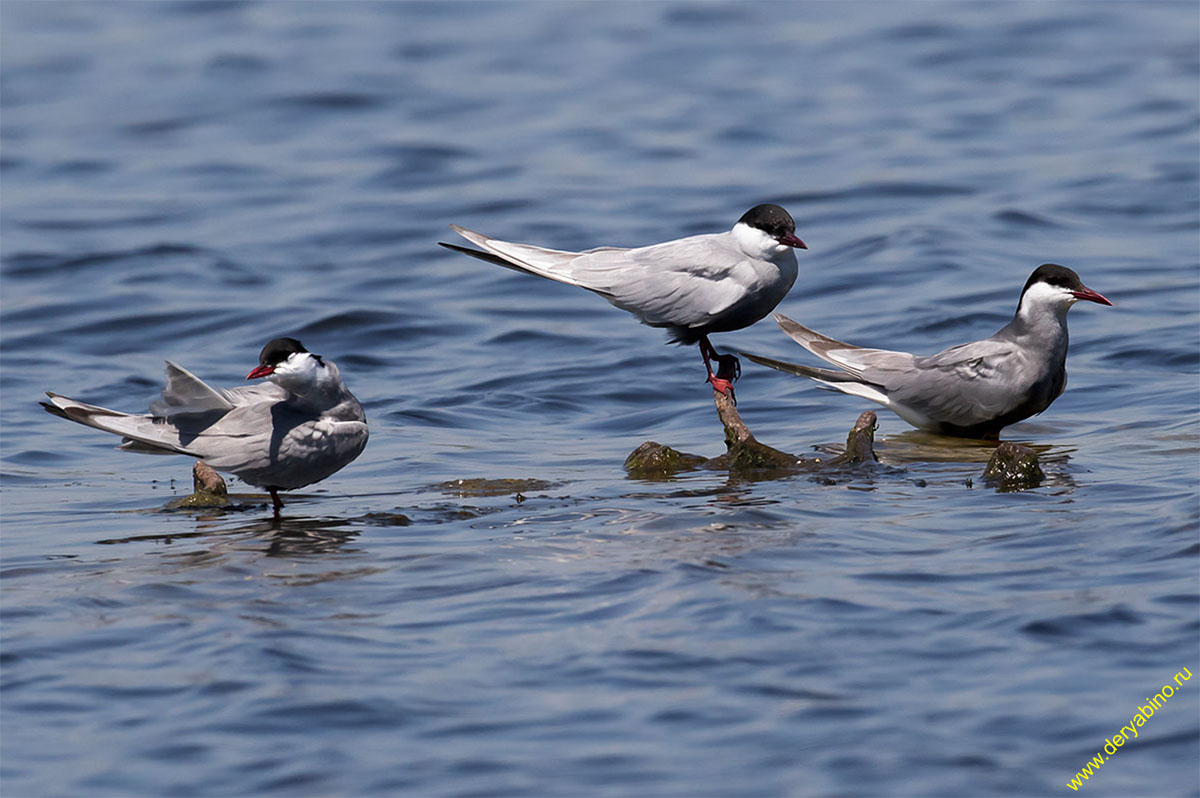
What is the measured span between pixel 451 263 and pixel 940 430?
6.86 meters

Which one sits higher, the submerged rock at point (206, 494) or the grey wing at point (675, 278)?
the grey wing at point (675, 278)

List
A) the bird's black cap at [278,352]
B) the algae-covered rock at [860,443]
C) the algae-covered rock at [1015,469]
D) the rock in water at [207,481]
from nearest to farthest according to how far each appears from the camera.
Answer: the bird's black cap at [278,352] < the algae-covered rock at [1015,469] < the rock in water at [207,481] < the algae-covered rock at [860,443]

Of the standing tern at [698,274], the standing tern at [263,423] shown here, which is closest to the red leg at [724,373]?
the standing tern at [698,274]

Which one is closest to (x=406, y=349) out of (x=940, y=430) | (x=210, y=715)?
(x=940, y=430)

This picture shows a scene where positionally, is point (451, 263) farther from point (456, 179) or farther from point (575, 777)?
point (575, 777)

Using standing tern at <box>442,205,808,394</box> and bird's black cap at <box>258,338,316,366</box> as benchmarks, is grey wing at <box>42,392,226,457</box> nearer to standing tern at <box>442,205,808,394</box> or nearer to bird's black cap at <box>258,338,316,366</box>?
bird's black cap at <box>258,338,316,366</box>

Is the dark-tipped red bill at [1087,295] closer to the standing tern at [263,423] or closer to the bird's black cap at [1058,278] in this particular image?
the bird's black cap at [1058,278]

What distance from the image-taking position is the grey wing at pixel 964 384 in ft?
27.1

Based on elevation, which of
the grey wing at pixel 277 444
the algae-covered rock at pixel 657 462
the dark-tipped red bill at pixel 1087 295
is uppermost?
the dark-tipped red bill at pixel 1087 295

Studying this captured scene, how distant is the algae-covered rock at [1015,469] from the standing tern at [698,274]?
130cm

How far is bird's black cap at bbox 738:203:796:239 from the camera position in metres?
7.41

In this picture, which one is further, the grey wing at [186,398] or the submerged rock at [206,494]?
the submerged rock at [206,494]

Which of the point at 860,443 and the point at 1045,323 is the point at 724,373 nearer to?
the point at 860,443

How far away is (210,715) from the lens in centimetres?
481
